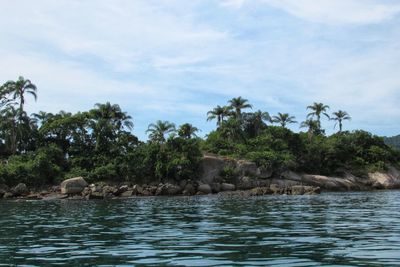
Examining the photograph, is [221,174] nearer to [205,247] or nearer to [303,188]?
[303,188]

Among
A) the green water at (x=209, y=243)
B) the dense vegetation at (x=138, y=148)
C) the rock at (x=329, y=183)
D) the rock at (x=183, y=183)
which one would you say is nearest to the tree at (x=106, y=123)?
the dense vegetation at (x=138, y=148)

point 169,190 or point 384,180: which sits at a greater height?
point 384,180

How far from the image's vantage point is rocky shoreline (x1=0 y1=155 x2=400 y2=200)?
54.4 metres

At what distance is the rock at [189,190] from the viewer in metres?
59.3

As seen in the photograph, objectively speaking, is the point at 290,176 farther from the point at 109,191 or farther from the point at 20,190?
the point at 20,190

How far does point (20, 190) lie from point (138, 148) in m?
17.4

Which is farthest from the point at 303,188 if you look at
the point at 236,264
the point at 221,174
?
the point at 236,264

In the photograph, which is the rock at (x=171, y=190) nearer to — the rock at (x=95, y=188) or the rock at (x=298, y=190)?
the rock at (x=95, y=188)

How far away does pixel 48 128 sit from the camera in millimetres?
68375

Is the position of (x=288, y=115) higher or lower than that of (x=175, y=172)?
higher

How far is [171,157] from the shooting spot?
213ft

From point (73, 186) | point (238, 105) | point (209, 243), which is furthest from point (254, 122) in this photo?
point (209, 243)

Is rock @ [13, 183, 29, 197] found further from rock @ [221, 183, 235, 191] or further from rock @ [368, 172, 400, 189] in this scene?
rock @ [368, 172, 400, 189]

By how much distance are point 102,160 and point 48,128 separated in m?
9.58
